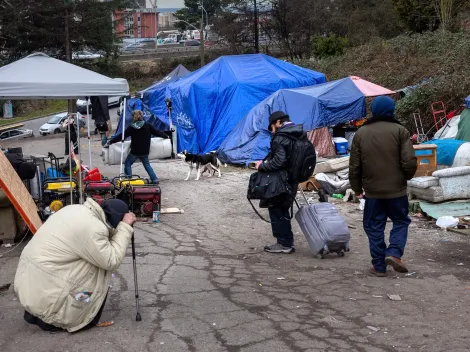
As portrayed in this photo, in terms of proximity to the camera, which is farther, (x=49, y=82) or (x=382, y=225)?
(x=49, y=82)

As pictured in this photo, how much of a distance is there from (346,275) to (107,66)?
49196mm

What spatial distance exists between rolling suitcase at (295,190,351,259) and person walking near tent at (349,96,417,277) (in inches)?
29.0

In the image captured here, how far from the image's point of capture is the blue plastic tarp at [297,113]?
17.8 m

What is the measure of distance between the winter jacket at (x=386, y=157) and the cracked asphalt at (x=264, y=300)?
37.1 inches

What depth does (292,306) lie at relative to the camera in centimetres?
598

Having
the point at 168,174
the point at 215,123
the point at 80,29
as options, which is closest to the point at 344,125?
the point at 215,123

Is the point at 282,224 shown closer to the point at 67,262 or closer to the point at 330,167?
the point at 67,262

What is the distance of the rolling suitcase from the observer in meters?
7.54

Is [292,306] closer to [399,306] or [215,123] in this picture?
[399,306]

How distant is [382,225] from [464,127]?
27.9 ft

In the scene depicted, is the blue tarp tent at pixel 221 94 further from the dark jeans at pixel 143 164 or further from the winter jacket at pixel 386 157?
the winter jacket at pixel 386 157

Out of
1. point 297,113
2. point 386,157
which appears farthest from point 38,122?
point 386,157

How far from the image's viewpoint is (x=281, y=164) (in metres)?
7.44

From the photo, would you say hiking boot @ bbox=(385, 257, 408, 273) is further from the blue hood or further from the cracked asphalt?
the blue hood
